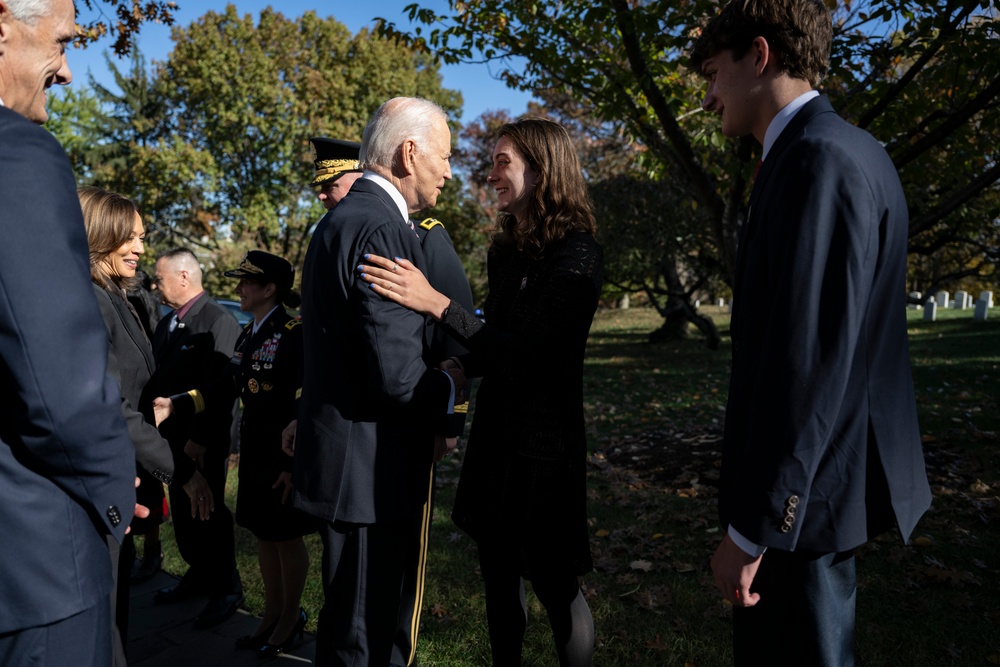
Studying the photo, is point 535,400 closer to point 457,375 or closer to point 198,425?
point 457,375

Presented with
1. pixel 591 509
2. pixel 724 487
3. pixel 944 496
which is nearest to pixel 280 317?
pixel 724 487

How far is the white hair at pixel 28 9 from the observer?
5.23 feet

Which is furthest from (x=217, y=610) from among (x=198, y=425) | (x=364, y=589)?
(x=364, y=589)

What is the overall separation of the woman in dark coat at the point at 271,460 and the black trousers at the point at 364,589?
111 cm

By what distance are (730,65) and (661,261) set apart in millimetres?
16216

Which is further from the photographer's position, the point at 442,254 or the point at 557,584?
the point at 442,254

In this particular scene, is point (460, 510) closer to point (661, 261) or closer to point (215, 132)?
point (661, 261)

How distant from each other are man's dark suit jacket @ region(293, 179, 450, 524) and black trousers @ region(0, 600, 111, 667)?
849mm

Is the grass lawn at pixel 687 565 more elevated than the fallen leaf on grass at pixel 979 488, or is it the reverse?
the fallen leaf on grass at pixel 979 488

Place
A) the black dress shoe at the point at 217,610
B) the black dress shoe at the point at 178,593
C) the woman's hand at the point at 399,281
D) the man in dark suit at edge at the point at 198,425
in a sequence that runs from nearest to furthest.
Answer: the woman's hand at the point at 399,281, the black dress shoe at the point at 217,610, the man in dark suit at edge at the point at 198,425, the black dress shoe at the point at 178,593

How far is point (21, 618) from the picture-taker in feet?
4.89

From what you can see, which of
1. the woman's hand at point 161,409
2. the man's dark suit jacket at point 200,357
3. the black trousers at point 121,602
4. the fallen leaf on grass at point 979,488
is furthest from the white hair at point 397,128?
the fallen leaf on grass at point 979,488

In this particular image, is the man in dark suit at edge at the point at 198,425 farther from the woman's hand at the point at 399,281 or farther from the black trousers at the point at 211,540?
the woman's hand at the point at 399,281

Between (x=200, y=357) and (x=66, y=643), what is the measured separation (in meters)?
3.04
